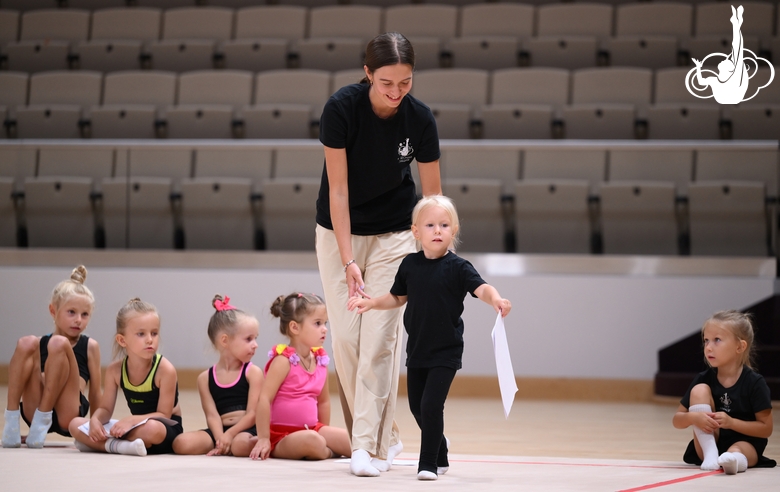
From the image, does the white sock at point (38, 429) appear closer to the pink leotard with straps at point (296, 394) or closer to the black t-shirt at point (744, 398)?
the pink leotard with straps at point (296, 394)

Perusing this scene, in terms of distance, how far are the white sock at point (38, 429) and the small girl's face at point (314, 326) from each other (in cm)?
77

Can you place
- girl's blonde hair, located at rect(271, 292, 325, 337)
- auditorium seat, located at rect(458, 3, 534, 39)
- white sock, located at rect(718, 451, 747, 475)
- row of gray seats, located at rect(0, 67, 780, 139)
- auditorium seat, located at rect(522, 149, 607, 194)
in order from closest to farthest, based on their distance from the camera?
white sock, located at rect(718, 451, 747, 475), girl's blonde hair, located at rect(271, 292, 325, 337), auditorium seat, located at rect(522, 149, 607, 194), row of gray seats, located at rect(0, 67, 780, 139), auditorium seat, located at rect(458, 3, 534, 39)

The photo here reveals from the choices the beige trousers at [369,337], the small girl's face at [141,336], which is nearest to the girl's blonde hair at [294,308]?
the beige trousers at [369,337]

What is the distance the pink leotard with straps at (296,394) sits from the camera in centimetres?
255

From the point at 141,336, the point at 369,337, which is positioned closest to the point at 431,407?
the point at 369,337

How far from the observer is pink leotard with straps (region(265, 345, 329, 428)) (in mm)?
2553

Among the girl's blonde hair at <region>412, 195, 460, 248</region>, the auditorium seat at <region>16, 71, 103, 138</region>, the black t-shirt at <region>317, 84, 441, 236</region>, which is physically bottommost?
the girl's blonde hair at <region>412, 195, 460, 248</region>

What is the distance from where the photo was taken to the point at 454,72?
5410 millimetres

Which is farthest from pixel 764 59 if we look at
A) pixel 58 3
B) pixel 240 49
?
pixel 58 3

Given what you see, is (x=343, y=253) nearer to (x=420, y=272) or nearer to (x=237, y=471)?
(x=420, y=272)

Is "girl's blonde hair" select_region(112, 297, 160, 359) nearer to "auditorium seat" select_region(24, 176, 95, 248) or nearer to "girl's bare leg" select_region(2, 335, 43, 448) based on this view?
"girl's bare leg" select_region(2, 335, 43, 448)

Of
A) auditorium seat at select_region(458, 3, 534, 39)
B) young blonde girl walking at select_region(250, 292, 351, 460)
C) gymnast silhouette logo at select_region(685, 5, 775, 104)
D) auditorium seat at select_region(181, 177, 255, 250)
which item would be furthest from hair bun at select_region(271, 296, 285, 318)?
auditorium seat at select_region(458, 3, 534, 39)

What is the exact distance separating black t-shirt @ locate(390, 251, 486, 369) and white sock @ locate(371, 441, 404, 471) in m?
0.29

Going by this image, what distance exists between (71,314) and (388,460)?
3.59 feet
